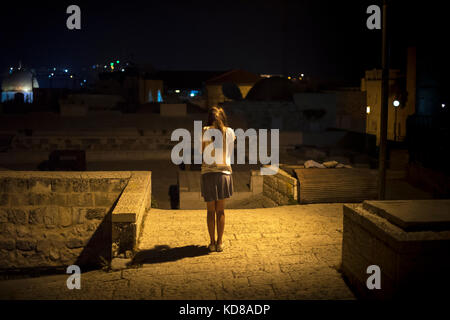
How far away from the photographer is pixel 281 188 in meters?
9.03

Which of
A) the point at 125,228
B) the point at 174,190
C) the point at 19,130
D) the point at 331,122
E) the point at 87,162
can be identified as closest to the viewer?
the point at 125,228

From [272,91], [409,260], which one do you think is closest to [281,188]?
[409,260]

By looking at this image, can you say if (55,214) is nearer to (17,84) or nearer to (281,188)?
(281,188)

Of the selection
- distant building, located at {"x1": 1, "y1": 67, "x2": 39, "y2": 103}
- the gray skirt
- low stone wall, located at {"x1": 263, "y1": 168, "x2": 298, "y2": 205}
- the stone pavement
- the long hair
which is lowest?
the stone pavement

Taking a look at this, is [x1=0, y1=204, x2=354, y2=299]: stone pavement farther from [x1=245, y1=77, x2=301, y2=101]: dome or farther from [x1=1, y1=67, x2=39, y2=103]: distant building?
[x1=1, y1=67, x2=39, y2=103]: distant building

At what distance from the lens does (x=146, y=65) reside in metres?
63.2

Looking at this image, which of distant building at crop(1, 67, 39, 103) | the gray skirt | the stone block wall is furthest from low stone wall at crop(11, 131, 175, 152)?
distant building at crop(1, 67, 39, 103)

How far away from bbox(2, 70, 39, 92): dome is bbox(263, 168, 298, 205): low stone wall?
54.5 m

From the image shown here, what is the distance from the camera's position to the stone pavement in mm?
4176

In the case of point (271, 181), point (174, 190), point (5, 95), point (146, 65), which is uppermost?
point (146, 65)

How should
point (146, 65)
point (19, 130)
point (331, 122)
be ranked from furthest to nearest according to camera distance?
point (146, 65), point (331, 122), point (19, 130)

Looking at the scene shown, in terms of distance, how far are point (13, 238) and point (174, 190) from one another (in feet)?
25.9
